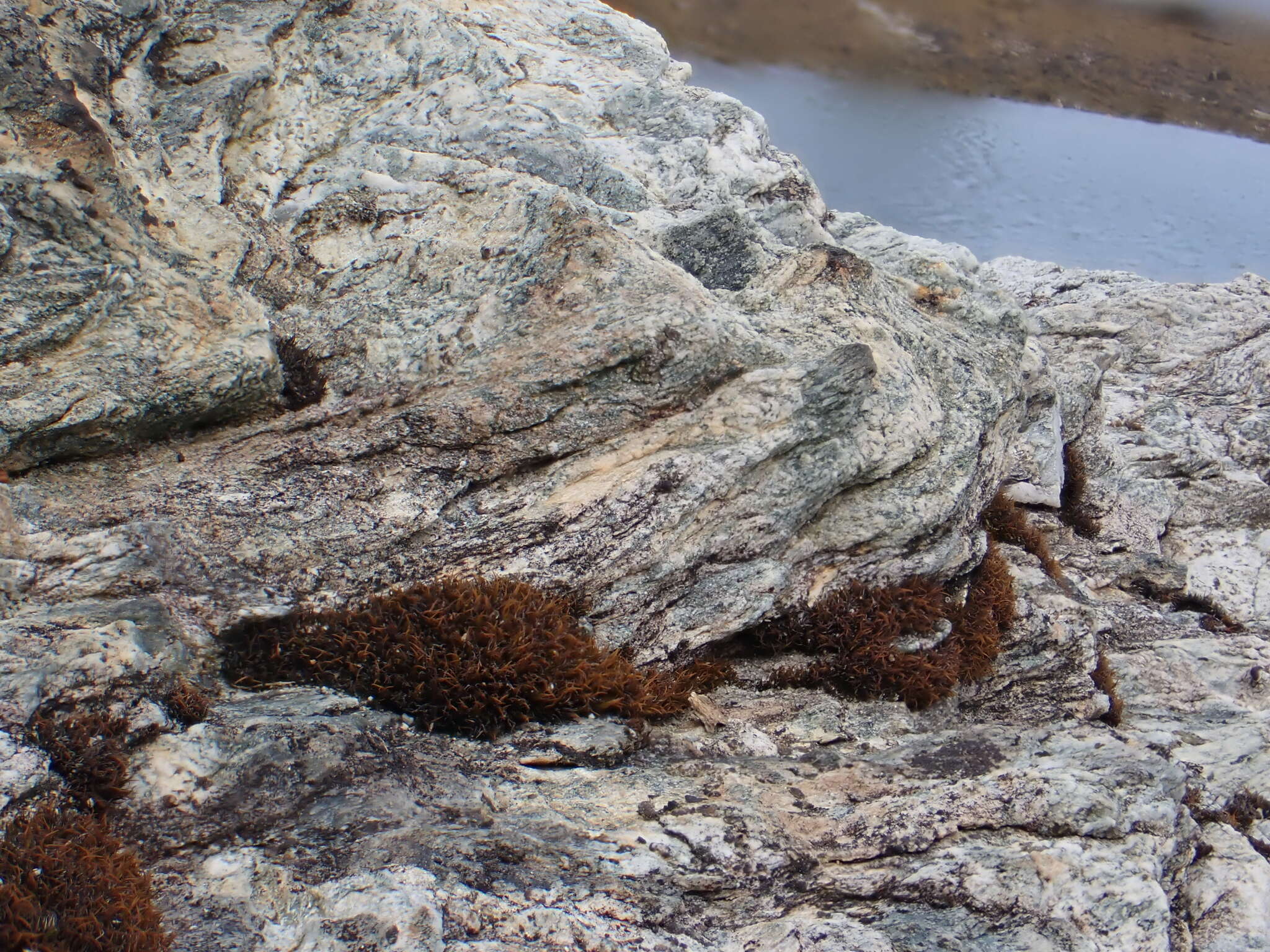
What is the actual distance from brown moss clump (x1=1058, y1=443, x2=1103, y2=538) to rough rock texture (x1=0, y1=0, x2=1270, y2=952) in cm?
34

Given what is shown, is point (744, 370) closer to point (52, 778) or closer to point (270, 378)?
point (270, 378)

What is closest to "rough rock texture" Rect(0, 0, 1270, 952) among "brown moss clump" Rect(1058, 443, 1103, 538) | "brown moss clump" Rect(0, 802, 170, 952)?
"brown moss clump" Rect(0, 802, 170, 952)

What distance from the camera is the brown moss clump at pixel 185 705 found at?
511cm

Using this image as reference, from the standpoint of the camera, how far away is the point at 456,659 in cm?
610

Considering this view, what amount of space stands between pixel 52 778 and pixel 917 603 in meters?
7.02

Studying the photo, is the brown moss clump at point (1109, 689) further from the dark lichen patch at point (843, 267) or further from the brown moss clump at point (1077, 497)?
the dark lichen patch at point (843, 267)

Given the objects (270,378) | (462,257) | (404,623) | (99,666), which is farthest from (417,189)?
(99,666)

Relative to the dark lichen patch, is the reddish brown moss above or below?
below

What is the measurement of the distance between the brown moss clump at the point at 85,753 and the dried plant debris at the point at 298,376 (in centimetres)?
324

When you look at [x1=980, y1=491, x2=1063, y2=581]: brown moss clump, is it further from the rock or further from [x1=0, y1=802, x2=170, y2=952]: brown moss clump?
[x1=0, y1=802, x2=170, y2=952]: brown moss clump

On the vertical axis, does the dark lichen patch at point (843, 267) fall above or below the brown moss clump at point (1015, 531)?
above

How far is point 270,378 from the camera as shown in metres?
7.20

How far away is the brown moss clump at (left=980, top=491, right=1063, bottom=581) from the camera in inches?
408

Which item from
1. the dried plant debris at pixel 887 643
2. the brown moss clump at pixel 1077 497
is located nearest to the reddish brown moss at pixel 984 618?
the dried plant debris at pixel 887 643
